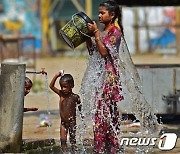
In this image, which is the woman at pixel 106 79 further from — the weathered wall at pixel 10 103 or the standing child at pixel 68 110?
the weathered wall at pixel 10 103

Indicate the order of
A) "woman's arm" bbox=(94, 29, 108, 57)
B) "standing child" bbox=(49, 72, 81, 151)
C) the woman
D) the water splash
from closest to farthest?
1. "woman's arm" bbox=(94, 29, 108, 57)
2. the woman
3. the water splash
4. "standing child" bbox=(49, 72, 81, 151)

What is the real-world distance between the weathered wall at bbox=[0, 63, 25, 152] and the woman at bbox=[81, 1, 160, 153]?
71cm

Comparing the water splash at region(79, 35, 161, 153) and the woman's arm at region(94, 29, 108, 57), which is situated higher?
the woman's arm at region(94, 29, 108, 57)

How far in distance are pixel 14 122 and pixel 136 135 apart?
6.62 feet

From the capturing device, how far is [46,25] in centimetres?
2666

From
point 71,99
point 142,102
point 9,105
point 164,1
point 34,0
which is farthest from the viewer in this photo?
point 34,0

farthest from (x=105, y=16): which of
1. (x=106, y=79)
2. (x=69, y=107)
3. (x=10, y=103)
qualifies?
(x=10, y=103)

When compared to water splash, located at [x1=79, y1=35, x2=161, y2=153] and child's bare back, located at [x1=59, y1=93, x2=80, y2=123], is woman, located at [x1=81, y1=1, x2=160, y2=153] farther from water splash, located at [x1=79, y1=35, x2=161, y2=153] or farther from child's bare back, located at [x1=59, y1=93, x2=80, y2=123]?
child's bare back, located at [x1=59, y1=93, x2=80, y2=123]

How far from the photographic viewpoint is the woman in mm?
6102

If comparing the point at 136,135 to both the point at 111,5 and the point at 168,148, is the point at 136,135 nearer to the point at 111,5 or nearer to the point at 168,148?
the point at 168,148

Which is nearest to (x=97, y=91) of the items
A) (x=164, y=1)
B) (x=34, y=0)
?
(x=164, y=1)

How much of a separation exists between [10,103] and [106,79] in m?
0.94

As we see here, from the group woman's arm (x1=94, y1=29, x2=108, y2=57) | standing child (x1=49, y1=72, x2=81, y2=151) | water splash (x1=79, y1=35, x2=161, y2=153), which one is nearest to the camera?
woman's arm (x1=94, y1=29, x2=108, y2=57)

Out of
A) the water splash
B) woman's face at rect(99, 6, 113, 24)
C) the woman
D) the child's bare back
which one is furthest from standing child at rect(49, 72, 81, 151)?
woman's face at rect(99, 6, 113, 24)
